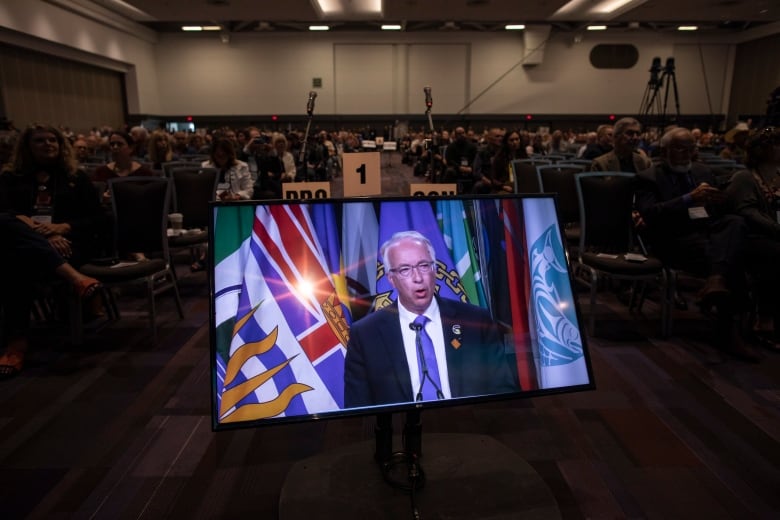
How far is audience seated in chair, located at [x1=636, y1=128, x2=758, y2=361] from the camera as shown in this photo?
280 centimetres

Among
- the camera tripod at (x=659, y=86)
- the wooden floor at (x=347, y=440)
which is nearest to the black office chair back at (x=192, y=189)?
the wooden floor at (x=347, y=440)

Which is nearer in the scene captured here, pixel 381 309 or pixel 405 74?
pixel 381 309

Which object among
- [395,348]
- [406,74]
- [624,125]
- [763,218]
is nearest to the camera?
[395,348]

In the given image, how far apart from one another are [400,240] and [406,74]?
1712 centimetres

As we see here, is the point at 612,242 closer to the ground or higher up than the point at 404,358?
closer to the ground

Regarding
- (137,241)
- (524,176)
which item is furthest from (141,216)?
(524,176)

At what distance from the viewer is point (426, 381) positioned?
1.08 meters

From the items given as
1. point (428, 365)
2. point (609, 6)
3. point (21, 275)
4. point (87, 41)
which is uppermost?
point (609, 6)

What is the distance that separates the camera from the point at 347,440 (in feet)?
6.56

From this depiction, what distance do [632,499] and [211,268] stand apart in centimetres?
155

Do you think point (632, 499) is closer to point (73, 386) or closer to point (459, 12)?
point (73, 386)

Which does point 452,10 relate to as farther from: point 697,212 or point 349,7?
point 697,212

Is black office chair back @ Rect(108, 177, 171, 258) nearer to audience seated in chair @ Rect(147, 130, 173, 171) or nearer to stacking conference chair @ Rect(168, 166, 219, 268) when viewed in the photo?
stacking conference chair @ Rect(168, 166, 219, 268)

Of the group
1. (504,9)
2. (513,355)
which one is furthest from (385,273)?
(504,9)
